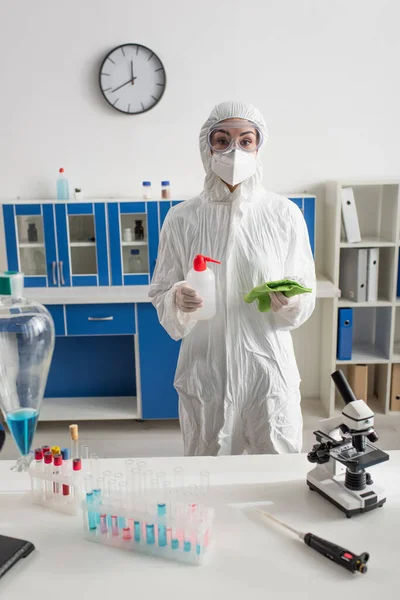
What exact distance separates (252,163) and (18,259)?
2143mm

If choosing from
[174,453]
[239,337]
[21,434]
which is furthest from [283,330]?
[174,453]

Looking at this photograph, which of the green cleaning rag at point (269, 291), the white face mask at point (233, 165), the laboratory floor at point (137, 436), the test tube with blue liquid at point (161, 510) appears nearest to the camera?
the test tube with blue liquid at point (161, 510)

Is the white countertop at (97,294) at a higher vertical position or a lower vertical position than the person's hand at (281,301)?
lower

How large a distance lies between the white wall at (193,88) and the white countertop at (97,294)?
2.18ft

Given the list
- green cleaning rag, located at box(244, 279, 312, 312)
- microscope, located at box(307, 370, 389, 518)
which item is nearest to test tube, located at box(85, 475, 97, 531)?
microscope, located at box(307, 370, 389, 518)

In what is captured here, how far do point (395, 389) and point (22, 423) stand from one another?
2.90 metres

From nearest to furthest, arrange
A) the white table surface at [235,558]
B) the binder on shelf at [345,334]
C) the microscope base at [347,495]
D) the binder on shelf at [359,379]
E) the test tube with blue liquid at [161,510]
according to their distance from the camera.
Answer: the white table surface at [235,558] < the test tube with blue liquid at [161,510] < the microscope base at [347,495] < the binder on shelf at [345,334] < the binder on shelf at [359,379]

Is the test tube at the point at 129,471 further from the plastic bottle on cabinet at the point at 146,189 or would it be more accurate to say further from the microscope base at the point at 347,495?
the plastic bottle on cabinet at the point at 146,189

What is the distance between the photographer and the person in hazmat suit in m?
1.84

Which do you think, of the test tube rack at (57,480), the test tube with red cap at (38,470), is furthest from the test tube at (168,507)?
the test tube with red cap at (38,470)

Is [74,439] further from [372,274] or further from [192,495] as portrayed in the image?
[372,274]

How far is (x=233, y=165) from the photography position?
1825 millimetres

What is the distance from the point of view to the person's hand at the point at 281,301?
1708 mm

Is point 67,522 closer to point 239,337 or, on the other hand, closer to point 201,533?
point 201,533
